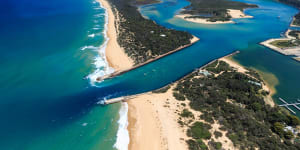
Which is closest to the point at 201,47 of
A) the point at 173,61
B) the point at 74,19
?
the point at 173,61

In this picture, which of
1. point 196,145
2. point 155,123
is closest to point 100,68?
point 155,123

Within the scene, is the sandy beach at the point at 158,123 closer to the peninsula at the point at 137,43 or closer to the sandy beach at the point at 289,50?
the peninsula at the point at 137,43

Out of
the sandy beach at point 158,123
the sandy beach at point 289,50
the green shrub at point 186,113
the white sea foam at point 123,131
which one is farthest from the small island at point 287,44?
the white sea foam at point 123,131

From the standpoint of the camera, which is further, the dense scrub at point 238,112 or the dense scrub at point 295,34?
the dense scrub at point 295,34

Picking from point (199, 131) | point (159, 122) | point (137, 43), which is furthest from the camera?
point (137, 43)

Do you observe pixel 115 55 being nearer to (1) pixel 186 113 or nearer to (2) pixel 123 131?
(2) pixel 123 131

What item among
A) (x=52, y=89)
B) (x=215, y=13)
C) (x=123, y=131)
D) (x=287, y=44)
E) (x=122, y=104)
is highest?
(x=215, y=13)
